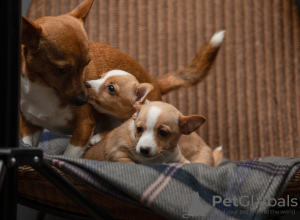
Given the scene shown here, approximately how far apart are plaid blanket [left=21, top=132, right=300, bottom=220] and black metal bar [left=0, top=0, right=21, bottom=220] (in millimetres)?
178

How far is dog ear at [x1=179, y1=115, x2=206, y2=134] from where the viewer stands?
39.2 inches

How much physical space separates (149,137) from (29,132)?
1.28 feet

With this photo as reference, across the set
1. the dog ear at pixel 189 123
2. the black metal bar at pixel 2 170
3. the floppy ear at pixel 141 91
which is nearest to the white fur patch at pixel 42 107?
the floppy ear at pixel 141 91

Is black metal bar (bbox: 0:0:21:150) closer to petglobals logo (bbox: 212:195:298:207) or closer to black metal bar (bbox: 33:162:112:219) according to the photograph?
black metal bar (bbox: 33:162:112:219)

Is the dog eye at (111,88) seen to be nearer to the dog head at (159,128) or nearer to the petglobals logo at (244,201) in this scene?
the dog head at (159,128)

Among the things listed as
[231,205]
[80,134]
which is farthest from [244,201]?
[80,134]

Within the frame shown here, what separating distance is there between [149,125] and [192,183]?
0.78 feet

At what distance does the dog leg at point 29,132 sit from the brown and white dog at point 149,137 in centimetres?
17

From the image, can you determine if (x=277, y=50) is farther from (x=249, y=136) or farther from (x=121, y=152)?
(x=121, y=152)

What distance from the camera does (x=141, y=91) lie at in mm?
1176

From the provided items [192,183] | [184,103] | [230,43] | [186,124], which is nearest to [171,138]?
[186,124]

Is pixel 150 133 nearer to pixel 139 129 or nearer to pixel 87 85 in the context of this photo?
pixel 139 129

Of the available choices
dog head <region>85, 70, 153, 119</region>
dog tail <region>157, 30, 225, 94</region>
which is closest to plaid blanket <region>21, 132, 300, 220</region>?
dog head <region>85, 70, 153, 119</region>

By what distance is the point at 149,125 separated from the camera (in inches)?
40.1
